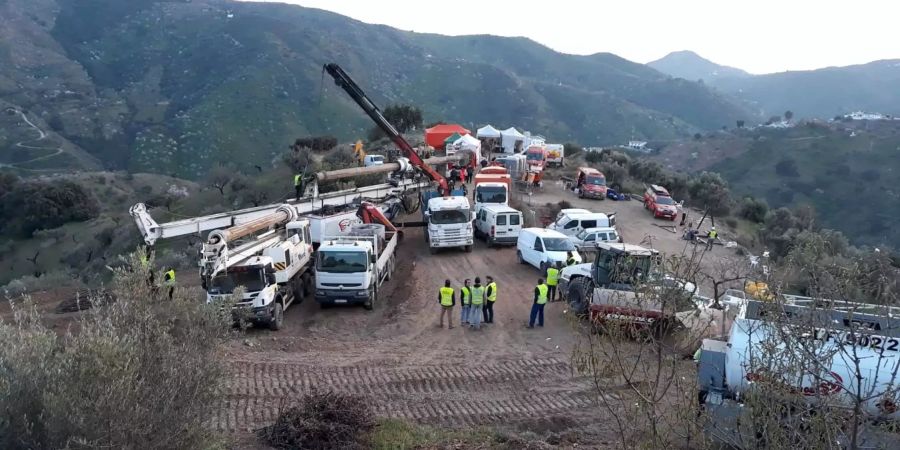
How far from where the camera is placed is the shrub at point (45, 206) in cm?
4662

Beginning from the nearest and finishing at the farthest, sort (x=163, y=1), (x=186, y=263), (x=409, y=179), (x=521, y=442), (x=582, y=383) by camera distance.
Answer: (x=521, y=442) < (x=582, y=383) < (x=186, y=263) < (x=409, y=179) < (x=163, y=1)

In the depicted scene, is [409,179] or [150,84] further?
[150,84]

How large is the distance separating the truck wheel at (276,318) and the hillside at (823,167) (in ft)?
194

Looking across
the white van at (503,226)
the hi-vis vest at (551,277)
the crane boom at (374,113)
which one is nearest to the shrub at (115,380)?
the hi-vis vest at (551,277)

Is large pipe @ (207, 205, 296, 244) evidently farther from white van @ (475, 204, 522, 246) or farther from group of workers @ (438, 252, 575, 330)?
white van @ (475, 204, 522, 246)

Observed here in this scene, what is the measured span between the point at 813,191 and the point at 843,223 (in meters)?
9.57

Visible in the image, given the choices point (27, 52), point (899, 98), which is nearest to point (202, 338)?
point (27, 52)

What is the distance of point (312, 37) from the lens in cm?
13350

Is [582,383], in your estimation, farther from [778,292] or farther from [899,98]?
[899,98]

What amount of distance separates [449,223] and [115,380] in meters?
20.9

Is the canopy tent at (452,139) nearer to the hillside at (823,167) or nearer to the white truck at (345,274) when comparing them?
the white truck at (345,274)

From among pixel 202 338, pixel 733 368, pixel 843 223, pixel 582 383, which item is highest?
pixel 202 338

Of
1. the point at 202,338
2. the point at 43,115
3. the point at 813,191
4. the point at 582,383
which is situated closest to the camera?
the point at 202,338

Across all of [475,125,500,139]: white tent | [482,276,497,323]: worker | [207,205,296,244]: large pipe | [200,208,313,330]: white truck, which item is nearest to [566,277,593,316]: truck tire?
[482,276,497,323]: worker
